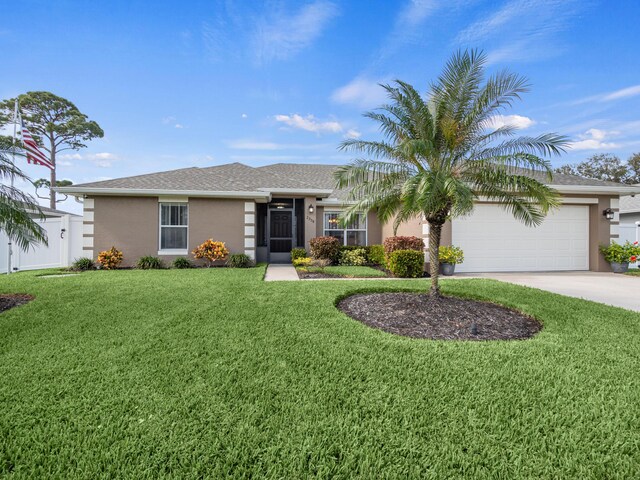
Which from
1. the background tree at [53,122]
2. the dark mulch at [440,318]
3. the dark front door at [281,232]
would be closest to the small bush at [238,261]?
the dark front door at [281,232]

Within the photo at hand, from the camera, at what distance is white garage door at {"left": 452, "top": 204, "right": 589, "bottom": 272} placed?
1145 centimetres

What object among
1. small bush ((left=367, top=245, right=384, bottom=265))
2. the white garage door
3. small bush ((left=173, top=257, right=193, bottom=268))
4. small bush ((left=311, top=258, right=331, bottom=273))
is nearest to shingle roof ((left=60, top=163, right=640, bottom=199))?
the white garage door

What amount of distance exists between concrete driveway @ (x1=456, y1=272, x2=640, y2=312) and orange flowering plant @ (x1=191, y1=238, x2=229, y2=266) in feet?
30.8

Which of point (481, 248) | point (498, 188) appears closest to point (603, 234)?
point (481, 248)

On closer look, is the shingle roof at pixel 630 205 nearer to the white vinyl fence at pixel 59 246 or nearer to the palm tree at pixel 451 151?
the palm tree at pixel 451 151

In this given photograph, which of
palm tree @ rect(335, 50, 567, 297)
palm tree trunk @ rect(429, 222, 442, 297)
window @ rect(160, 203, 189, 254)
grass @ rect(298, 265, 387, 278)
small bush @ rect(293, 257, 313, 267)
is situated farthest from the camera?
window @ rect(160, 203, 189, 254)

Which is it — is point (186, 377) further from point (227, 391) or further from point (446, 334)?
point (446, 334)

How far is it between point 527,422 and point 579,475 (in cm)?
53

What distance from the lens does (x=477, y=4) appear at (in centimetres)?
876

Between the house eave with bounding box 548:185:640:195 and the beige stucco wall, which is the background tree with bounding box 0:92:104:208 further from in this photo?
the house eave with bounding box 548:185:640:195

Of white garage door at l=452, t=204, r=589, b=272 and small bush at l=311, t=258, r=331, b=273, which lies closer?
white garage door at l=452, t=204, r=589, b=272

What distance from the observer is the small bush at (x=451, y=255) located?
1070 cm

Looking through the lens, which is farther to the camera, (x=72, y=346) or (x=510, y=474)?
(x=72, y=346)

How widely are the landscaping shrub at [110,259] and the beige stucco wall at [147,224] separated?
12.2 inches
